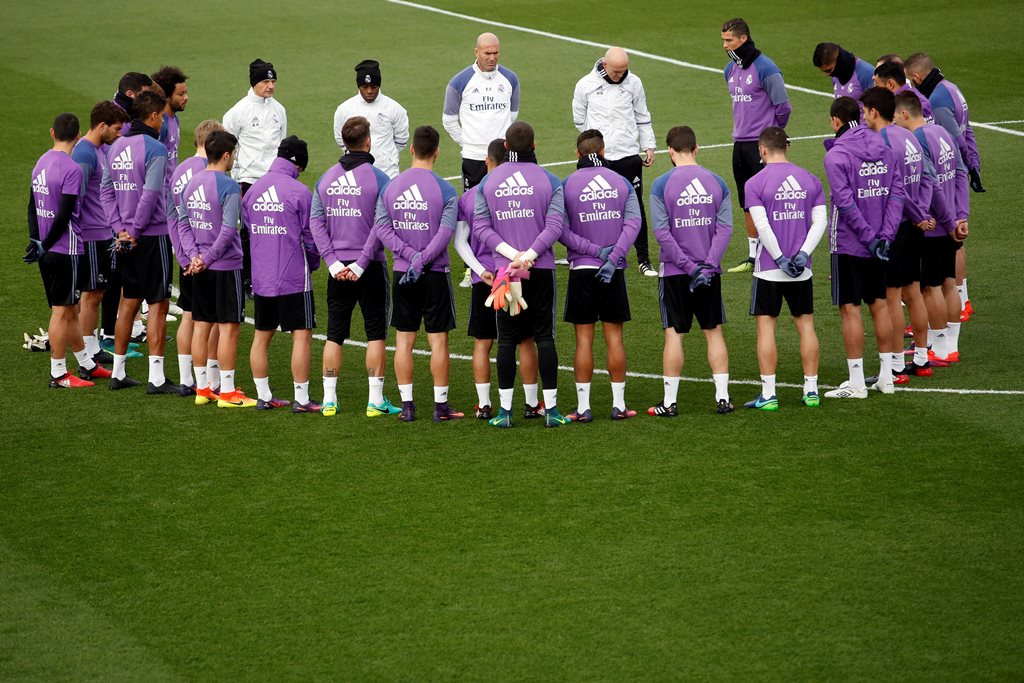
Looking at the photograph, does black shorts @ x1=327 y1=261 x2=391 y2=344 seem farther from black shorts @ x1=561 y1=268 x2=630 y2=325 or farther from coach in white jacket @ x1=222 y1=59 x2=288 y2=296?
coach in white jacket @ x1=222 y1=59 x2=288 y2=296

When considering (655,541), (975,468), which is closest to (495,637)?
(655,541)

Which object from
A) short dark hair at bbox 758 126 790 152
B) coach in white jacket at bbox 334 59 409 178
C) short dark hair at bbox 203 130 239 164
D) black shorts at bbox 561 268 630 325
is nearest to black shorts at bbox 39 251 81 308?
short dark hair at bbox 203 130 239 164

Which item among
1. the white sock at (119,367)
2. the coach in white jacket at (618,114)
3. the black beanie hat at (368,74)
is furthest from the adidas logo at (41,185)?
the coach in white jacket at (618,114)

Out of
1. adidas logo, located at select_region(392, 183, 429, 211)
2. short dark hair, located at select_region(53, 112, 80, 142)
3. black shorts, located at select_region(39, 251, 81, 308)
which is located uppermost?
short dark hair, located at select_region(53, 112, 80, 142)

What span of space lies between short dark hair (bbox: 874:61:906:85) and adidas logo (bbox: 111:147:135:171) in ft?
22.4

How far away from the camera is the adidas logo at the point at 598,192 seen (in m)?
10.5

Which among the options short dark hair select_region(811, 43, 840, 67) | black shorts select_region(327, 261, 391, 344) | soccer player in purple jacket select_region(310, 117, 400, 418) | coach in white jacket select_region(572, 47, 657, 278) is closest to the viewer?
soccer player in purple jacket select_region(310, 117, 400, 418)

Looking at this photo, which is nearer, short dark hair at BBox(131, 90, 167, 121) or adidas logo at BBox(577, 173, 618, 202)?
adidas logo at BBox(577, 173, 618, 202)

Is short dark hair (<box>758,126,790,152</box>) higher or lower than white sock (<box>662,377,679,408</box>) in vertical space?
higher

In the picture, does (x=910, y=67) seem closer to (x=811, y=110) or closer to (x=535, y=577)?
(x=535, y=577)

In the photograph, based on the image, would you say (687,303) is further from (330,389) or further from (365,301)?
(330,389)

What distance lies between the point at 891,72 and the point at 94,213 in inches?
290

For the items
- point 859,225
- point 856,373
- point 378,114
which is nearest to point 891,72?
point 859,225

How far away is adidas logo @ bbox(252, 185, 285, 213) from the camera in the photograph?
10867mm
